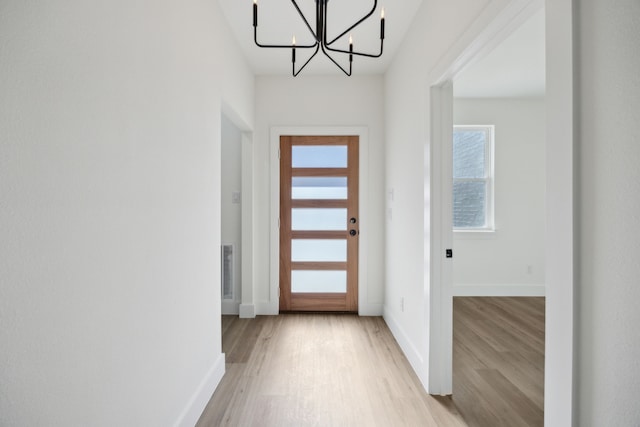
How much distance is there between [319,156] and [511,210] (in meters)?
2.82

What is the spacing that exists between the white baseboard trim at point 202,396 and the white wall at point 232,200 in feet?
4.57

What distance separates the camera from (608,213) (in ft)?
2.89

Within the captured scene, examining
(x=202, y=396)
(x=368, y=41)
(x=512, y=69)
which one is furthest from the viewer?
(x=512, y=69)

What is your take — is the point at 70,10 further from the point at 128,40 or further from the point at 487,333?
the point at 487,333

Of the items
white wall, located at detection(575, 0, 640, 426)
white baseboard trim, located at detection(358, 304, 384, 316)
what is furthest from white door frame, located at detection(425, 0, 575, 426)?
white baseboard trim, located at detection(358, 304, 384, 316)

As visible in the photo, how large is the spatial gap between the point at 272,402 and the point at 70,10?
2.13 meters

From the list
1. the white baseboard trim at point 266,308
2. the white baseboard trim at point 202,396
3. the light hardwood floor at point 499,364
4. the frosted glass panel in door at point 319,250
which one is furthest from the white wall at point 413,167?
the white baseboard trim at point 202,396

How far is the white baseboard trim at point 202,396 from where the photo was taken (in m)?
1.73

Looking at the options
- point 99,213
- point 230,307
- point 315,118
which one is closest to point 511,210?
point 315,118

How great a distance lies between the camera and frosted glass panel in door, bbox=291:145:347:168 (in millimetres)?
3785

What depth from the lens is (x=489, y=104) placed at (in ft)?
14.9

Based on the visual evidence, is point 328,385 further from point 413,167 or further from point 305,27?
point 305,27

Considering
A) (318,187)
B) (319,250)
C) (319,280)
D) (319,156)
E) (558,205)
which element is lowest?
(319,280)

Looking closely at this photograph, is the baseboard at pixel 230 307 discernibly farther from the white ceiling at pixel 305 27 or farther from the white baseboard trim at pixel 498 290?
the white baseboard trim at pixel 498 290
